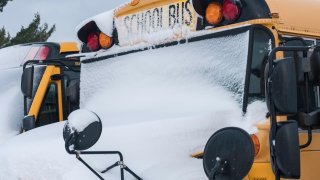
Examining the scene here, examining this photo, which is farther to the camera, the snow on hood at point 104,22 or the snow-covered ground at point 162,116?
the snow on hood at point 104,22

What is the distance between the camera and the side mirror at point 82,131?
3531 millimetres

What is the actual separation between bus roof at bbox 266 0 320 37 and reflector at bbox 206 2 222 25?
0.30m

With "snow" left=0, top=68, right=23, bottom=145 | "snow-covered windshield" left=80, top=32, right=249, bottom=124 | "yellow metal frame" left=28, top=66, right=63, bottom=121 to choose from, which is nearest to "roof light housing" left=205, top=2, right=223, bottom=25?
"snow-covered windshield" left=80, top=32, right=249, bottom=124

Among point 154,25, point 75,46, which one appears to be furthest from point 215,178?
point 75,46

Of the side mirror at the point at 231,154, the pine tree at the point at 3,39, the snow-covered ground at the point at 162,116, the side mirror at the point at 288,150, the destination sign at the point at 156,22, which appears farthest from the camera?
the pine tree at the point at 3,39

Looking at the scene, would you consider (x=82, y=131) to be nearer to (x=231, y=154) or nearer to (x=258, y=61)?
(x=231, y=154)

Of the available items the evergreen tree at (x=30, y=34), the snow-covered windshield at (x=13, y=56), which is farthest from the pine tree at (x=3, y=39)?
the snow-covered windshield at (x=13, y=56)

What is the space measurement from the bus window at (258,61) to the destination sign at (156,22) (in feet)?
1.57

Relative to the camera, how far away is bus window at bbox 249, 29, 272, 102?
3.66 meters

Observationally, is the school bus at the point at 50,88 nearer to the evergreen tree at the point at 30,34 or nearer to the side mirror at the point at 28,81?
the side mirror at the point at 28,81

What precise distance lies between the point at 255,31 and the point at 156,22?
2.83 feet

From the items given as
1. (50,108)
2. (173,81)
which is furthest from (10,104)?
(173,81)

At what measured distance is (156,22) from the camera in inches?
170

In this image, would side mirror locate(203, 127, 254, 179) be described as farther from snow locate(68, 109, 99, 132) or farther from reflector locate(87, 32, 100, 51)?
reflector locate(87, 32, 100, 51)
